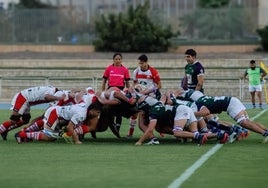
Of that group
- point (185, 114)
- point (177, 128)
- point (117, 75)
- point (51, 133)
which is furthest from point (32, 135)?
point (117, 75)

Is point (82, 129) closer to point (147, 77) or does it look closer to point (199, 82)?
point (199, 82)

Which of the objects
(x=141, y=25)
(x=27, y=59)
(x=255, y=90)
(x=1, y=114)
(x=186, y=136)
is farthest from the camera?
(x=141, y=25)

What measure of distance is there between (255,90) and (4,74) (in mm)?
12883

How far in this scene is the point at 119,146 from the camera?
58.9 ft

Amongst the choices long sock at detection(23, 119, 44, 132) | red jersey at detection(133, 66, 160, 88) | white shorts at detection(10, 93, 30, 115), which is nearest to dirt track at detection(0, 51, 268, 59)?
red jersey at detection(133, 66, 160, 88)

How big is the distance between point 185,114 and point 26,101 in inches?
134

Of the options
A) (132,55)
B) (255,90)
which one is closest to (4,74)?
(132,55)

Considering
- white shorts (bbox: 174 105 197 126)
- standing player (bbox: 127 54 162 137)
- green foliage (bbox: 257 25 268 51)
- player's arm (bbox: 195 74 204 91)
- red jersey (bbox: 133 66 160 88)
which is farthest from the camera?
green foliage (bbox: 257 25 268 51)

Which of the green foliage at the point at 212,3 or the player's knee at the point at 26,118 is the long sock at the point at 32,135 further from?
the green foliage at the point at 212,3

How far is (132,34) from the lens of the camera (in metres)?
48.3

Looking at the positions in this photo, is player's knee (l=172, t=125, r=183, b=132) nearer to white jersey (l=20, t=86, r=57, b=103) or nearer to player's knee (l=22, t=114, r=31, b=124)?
white jersey (l=20, t=86, r=57, b=103)

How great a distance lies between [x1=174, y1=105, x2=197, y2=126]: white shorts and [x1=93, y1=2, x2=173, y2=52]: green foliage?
97.5 ft

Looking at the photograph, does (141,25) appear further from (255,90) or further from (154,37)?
(255,90)

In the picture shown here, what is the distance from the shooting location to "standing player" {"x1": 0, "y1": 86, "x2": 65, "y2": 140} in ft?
63.1
